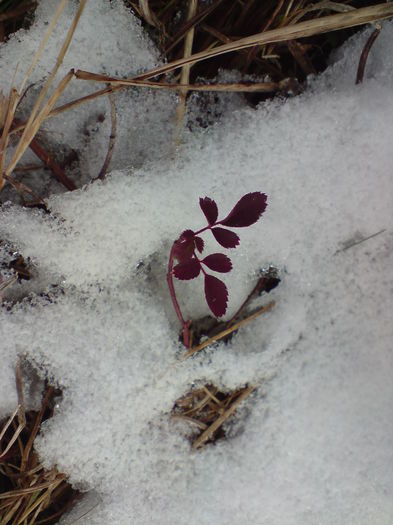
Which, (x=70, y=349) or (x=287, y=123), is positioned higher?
(x=287, y=123)

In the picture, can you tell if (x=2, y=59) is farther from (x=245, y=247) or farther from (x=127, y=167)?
(x=245, y=247)

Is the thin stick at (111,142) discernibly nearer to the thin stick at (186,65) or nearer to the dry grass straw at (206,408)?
the thin stick at (186,65)

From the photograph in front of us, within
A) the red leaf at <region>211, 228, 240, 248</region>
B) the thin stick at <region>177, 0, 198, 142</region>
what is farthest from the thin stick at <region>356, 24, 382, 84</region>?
the red leaf at <region>211, 228, 240, 248</region>

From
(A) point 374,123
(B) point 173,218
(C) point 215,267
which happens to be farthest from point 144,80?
(A) point 374,123

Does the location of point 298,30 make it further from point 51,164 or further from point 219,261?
point 51,164

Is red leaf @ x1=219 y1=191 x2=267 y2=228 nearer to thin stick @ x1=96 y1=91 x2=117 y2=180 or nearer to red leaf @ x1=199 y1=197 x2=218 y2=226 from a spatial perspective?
red leaf @ x1=199 y1=197 x2=218 y2=226

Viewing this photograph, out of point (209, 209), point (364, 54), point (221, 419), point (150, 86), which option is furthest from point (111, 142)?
point (221, 419)
